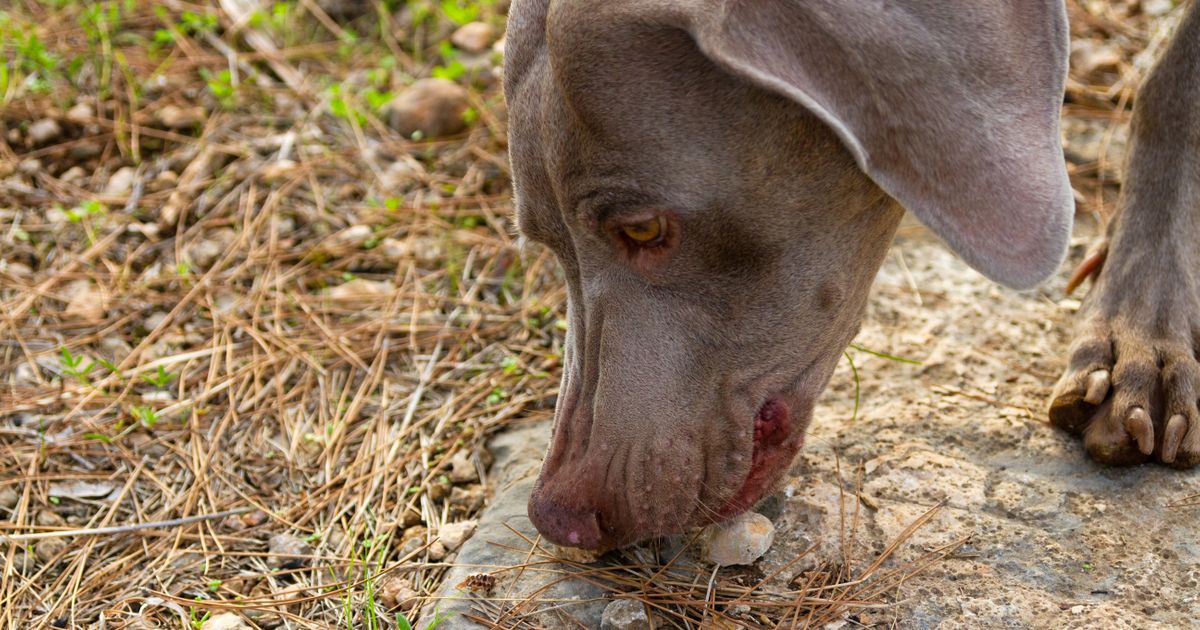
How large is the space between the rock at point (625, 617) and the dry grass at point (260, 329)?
0.17 feet

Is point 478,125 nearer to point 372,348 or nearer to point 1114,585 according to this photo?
point 372,348

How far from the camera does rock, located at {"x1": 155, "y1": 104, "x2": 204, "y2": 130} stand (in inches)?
190

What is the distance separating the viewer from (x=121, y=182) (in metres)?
4.56

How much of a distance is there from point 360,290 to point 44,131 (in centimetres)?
179

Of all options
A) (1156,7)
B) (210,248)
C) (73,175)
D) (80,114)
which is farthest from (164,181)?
(1156,7)

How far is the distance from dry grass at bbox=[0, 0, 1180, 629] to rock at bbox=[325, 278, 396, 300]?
13 millimetres

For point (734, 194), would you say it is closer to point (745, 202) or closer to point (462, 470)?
point (745, 202)

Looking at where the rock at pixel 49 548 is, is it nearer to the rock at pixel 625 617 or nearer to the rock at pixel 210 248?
the rock at pixel 210 248

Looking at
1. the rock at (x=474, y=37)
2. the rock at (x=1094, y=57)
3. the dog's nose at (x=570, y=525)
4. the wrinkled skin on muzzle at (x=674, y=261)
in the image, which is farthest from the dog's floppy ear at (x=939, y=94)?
the rock at (x=474, y=37)

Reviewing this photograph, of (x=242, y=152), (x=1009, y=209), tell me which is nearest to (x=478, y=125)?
(x=242, y=152)

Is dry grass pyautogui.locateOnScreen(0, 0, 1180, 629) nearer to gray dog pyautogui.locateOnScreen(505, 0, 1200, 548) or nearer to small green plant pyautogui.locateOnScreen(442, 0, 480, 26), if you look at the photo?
small green plant pyautogui.locateOnScreen(442, 0, 480, 26)

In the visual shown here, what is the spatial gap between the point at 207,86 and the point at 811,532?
364cm

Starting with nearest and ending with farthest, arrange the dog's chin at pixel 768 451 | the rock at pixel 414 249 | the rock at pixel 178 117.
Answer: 1. the dog's chin at pixel 768 451
2. the rock at pixel 414 249
3. the rock at pixel 178 117

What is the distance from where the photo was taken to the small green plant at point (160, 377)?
3476 mm
